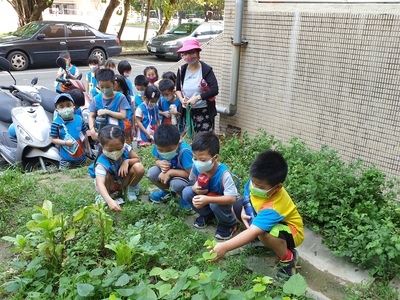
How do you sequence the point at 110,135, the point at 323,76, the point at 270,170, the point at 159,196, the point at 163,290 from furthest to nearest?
1. the point at 323,76
2. the point at 159,196
3. the point at 110,135
4. the point at 270,170
5. the point at 163,290

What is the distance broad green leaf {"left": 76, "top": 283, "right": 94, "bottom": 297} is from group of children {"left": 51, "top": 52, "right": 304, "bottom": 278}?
2.56ft

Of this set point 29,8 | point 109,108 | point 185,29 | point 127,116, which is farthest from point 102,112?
point 29,8

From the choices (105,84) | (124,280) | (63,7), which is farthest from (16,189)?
(63,7)

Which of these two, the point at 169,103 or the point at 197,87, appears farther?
the point at 169,103

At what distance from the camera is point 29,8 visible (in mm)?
16922

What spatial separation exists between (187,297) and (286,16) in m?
3.56

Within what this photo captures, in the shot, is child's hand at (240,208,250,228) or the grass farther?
child's hand at (240,208,250,228)

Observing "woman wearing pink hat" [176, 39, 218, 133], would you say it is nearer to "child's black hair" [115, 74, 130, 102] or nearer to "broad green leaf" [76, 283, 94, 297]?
"child's black hair" [115, 74, 130, 102]

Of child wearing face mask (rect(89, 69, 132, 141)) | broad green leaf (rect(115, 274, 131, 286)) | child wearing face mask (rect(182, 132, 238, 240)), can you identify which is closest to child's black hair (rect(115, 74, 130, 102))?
child wearing face mask (rect(89, 69, 132, 141))

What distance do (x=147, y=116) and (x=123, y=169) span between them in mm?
2467

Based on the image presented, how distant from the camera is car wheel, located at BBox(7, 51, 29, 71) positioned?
42.5 ft

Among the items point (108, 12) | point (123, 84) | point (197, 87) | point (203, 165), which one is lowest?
point (203, 165)

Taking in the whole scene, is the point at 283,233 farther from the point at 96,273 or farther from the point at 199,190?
the point at 96,273

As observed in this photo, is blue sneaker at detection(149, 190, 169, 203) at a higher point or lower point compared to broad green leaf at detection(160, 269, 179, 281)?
lower
